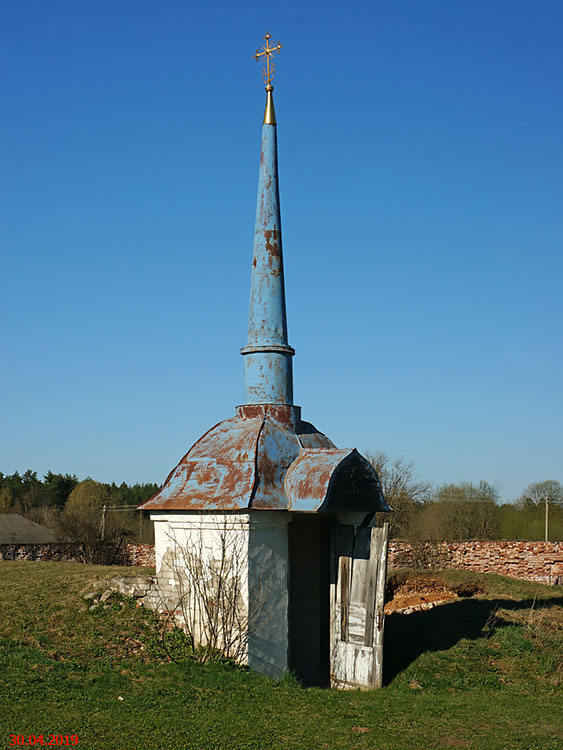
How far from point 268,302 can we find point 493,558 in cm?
1508

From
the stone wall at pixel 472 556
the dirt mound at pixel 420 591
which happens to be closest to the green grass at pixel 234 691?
the dirt mound at pixel 420 591

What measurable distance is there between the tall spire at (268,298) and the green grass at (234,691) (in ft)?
11.8

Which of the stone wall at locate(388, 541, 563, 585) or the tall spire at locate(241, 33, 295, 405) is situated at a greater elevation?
the tall spire at locate(241, 33, 295, 405)

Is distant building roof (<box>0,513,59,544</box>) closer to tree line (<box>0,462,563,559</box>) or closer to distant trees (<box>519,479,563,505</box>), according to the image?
tree line (<box>0,462,563,559</box>)

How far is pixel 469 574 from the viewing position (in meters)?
18.5

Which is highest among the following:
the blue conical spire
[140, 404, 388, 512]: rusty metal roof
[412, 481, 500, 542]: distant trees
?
the blue conical spire

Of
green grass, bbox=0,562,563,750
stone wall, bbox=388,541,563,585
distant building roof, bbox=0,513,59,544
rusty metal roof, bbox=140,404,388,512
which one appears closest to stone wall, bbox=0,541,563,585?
stone wall, bbox=388,541,563,585

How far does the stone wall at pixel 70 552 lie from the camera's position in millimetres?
22094

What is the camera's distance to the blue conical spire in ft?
36.9

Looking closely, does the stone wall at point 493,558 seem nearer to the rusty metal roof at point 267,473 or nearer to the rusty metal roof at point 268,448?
the rusty metal roof at point 268,448

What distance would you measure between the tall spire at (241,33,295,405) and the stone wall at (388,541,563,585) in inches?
522

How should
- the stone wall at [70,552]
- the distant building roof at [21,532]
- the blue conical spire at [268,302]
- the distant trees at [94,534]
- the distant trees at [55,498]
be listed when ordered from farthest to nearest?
the distant trees at [55,498] < the distant building roof at [21,532] < the distant trees at [94,534] < the stone wall at [70,552] < the blue conical spire at [268,302]

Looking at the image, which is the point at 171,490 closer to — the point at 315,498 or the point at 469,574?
the point at 315,498

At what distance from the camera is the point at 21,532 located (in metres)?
29.6
